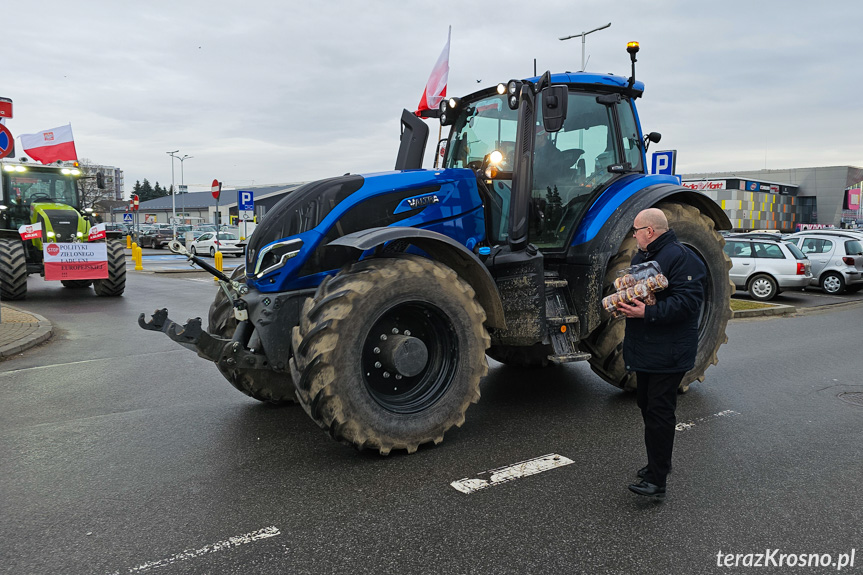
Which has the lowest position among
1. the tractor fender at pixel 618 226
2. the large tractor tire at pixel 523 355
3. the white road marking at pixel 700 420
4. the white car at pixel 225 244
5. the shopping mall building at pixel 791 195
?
the white road marking at pixel 700 420

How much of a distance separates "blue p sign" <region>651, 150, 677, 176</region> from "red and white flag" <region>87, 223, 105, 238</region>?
509 inches

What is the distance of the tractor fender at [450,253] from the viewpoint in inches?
171

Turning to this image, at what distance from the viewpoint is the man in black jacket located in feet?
12.4

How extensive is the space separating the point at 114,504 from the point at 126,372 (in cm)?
403

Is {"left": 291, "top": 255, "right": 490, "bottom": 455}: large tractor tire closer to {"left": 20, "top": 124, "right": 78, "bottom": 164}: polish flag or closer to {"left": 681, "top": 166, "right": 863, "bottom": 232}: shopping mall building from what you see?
{"left": 20, "top": 124, "right": 78, "bottom": 164}: polish flag

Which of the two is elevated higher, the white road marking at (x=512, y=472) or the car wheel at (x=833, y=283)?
the car wheel at (x=833, y=283)

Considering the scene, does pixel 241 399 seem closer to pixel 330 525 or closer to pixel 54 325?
pixel 330 525

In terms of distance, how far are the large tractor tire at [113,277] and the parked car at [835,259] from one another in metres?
17.9

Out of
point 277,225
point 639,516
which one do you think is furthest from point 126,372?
point 639,516

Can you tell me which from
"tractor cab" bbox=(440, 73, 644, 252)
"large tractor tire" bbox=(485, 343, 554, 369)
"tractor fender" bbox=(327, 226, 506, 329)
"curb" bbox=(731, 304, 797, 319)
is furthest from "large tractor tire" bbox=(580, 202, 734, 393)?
"curb" bbox=(731, 304, 797, 319)

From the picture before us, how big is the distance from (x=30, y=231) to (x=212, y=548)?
14.1 metres

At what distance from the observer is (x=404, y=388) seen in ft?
15.7

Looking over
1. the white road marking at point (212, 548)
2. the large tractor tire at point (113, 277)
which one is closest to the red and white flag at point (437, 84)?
the white road marking at point (212, 548)

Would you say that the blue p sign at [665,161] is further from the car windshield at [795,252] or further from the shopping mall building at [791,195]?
the shopping mall building at [791,195]
